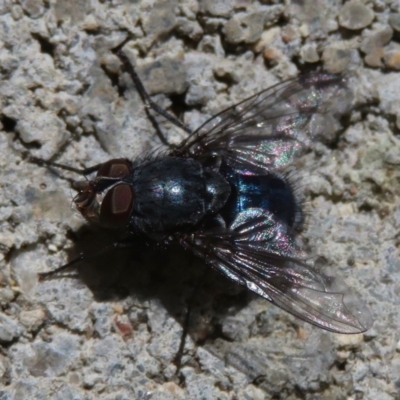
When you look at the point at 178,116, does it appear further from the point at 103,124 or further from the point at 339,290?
the point at 339,290

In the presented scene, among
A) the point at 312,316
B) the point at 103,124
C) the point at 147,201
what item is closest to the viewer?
the point at 312,316

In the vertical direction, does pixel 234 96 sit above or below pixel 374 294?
above

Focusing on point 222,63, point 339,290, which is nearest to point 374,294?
point 339,290

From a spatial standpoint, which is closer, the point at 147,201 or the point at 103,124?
the point at 147,201

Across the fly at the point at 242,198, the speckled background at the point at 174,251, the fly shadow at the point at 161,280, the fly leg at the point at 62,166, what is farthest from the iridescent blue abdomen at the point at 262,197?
the fly leg at the point at 62,166

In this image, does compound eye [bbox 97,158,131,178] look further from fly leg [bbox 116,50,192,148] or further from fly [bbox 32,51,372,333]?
fly leg [bbox 116,50,192,148]

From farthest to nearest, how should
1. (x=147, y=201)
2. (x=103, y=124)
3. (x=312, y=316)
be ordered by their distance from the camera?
(x=103, y=124) → (x=147, y=201) → (x=312, y=316)

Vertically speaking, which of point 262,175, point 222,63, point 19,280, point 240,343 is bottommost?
point 240,343

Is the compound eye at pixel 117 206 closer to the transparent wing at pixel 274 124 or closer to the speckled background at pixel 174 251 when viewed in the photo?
the speckled background at pixel 174 251
